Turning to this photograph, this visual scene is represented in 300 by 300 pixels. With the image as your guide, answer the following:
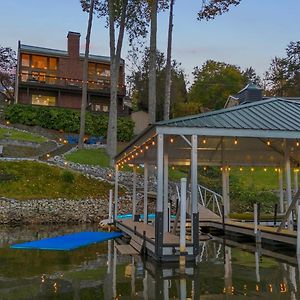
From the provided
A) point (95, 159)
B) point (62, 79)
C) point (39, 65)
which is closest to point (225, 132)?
point (95, 159)

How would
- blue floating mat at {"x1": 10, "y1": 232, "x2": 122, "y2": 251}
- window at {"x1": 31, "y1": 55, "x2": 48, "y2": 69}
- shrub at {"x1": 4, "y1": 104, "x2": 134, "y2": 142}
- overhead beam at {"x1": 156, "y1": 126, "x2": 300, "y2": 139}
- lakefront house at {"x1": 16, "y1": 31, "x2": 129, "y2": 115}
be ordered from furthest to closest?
1. window at {"x1": 31, "y1": 55, "x2": 48, "y2": 69}
2. lakefront house at {"x1": 16, "y1": 31, "x2": 129, "y2": 115}
3. shrub at {"x1": 4, "y1": 104, "x2": 134, "y2": 142}
4. blue floating mat at {"x1": 10, "y1": 232, "x2": 122, "y2": 251}
5. overhead beam at {"x1": 156, "y1": 126, "x2": 300, "y2": 139}

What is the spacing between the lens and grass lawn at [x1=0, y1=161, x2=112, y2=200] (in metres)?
23.1

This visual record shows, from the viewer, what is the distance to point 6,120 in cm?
3956

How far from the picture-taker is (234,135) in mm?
11195

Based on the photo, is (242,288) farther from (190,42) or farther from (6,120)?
(190,42)

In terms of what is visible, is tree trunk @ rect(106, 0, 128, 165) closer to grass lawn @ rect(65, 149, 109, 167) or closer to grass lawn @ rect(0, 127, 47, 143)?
grass lawn @ rect(65, 149, 109, 167)

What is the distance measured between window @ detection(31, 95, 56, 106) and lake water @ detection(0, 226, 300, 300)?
115ft

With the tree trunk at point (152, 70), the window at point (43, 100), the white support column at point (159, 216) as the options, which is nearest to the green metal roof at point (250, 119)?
the white support column at point (159, 216)

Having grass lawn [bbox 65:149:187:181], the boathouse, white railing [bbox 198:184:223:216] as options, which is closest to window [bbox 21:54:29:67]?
grass lawn [bbox 65:149:187:181]

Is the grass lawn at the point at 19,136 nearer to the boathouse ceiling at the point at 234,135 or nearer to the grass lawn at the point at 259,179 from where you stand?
the grass lawn at the point at 259,179

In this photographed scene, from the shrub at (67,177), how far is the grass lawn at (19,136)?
9653 millimetres

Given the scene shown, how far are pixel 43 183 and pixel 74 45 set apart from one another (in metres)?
28.6

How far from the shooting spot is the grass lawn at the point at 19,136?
33641 mm

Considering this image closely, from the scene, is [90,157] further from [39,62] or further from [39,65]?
[39,62]
